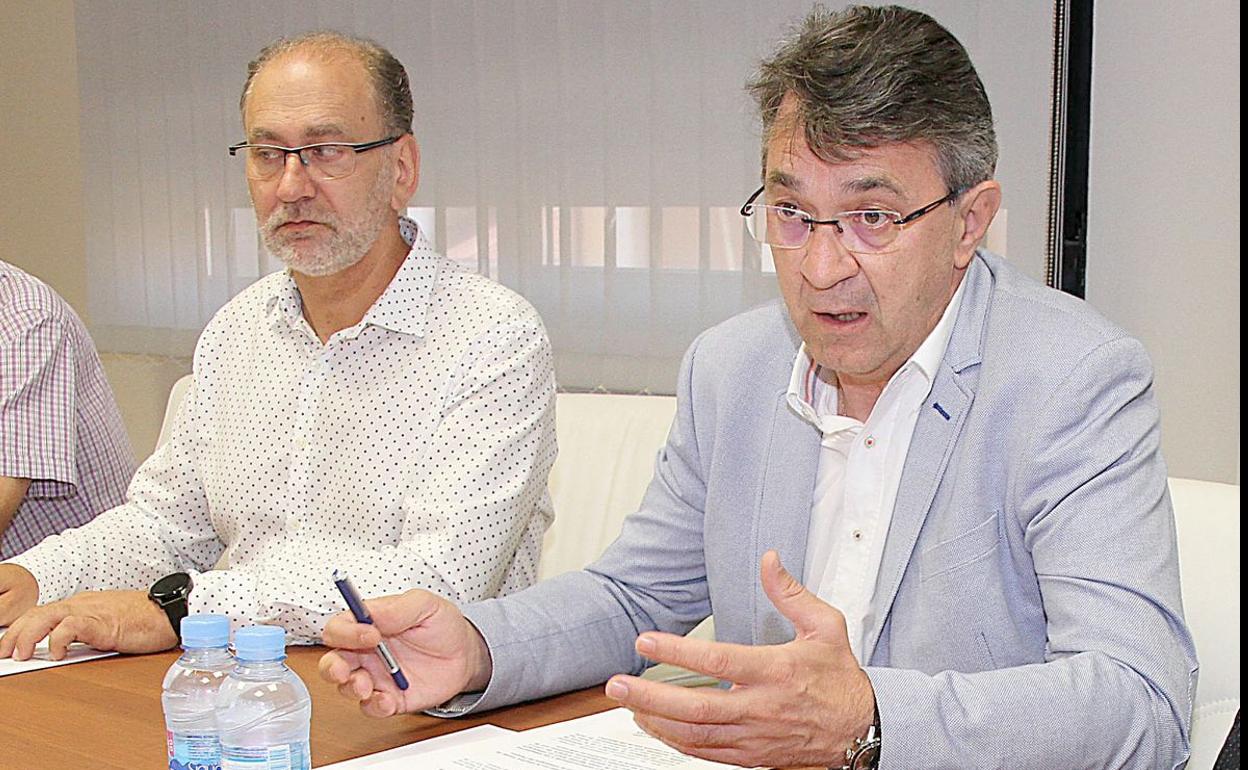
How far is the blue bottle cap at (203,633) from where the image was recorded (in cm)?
123

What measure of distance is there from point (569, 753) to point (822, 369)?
603 mm

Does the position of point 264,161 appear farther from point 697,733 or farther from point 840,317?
point 697,733

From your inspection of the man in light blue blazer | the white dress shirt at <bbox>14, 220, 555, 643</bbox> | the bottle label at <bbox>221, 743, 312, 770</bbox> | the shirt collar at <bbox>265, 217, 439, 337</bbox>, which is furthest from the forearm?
the bottle label at <bbox>221, 743, 312, 770</bbox>

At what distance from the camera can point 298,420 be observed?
7.29ft

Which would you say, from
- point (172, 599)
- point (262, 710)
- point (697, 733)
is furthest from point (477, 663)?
point (172, 599)

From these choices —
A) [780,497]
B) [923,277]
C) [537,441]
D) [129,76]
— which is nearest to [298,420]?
[537,441]

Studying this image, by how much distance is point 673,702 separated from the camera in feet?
3.67

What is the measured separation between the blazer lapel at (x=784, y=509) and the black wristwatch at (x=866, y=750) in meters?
0.43

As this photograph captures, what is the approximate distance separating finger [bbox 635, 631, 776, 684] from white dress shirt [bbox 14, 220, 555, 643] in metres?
0.82

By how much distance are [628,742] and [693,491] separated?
447mm

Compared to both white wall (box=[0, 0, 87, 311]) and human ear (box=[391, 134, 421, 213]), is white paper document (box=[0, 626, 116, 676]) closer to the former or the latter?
human ear (box=[391, 134, 421, 213])

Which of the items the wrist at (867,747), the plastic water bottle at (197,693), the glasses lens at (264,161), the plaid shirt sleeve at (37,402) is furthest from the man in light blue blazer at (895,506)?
the plaid shirt sleeve at (37,402)

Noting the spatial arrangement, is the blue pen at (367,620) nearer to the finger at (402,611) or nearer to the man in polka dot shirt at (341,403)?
the finger at (402,611)

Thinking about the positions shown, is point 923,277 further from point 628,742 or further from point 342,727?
point 342,727
